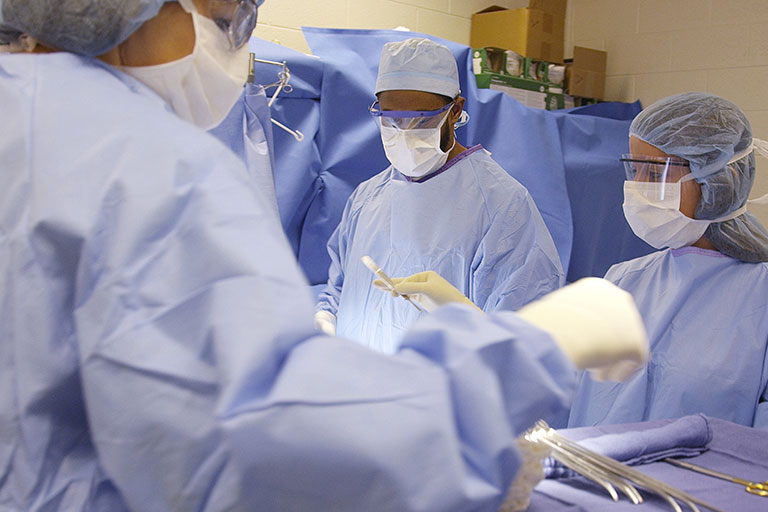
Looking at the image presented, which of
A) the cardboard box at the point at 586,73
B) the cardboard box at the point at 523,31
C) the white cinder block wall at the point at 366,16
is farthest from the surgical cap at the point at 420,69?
the cardboard box at the point at 586,73

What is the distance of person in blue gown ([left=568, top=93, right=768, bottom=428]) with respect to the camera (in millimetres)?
1715

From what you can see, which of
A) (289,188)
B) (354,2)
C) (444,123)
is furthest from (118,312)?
(354,2)

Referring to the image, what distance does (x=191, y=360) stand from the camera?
24.7 inches

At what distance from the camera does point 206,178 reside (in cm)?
70

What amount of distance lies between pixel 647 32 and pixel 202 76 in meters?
3.70

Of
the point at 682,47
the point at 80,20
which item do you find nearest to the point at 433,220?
the point at 80,20

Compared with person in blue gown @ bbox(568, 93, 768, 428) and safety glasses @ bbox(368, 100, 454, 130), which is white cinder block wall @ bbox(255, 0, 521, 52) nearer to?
safety glasses @ bbox(368, 100, 454, 130)

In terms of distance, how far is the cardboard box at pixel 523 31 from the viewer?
367cm

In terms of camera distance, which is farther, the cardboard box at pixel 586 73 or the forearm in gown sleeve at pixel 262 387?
the cardboard box at pixel 586 73

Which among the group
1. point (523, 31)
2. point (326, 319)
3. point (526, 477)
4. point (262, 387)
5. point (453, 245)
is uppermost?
point (262, 387)

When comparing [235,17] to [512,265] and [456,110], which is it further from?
[456,110]

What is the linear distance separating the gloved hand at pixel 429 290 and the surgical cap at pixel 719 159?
29.3 inches

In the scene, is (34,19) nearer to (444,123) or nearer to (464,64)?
(444,123)

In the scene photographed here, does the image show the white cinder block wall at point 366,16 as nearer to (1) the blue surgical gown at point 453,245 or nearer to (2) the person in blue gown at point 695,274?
(1) the blue surgical gown at point 453,245
